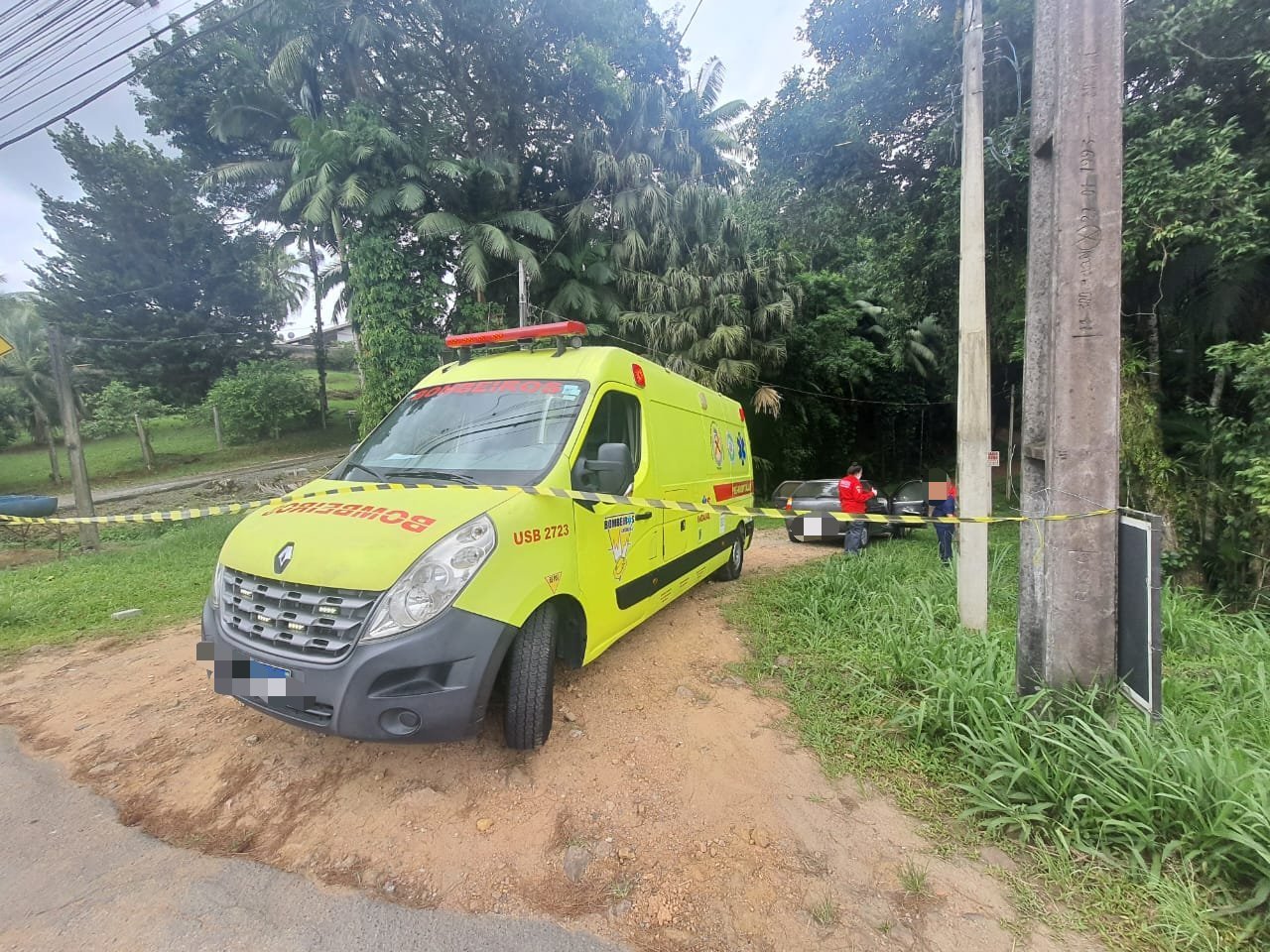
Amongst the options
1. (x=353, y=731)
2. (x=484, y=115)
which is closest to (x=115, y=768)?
(x=353, y=731)

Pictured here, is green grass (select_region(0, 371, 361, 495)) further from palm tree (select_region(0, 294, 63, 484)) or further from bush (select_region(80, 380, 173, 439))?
palm tree (select_region(0, 294, 63, 484))

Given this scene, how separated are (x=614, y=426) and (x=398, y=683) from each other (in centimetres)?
205

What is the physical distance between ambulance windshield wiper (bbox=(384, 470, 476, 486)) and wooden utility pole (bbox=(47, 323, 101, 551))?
10.5m

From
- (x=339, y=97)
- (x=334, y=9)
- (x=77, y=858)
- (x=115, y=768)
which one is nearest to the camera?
(x=77, y=858)

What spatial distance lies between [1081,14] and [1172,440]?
6.32 meters

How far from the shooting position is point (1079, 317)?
2.65 metres

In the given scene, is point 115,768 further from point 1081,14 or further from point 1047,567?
point 1081,14

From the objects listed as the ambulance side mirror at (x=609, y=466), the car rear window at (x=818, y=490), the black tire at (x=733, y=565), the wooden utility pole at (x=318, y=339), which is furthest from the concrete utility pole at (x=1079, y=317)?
the wooden utility pole at (x=318, y=339)

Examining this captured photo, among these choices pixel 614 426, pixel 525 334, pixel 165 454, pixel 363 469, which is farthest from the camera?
pixel 165 454

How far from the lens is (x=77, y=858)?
236cm

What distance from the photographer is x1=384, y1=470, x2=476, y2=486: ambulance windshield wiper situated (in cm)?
316

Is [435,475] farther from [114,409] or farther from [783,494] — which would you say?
[114,409]

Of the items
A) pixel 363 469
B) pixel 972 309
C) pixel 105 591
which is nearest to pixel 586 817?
pixel 363 469

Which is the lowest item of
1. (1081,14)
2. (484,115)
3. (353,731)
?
(353,731)
